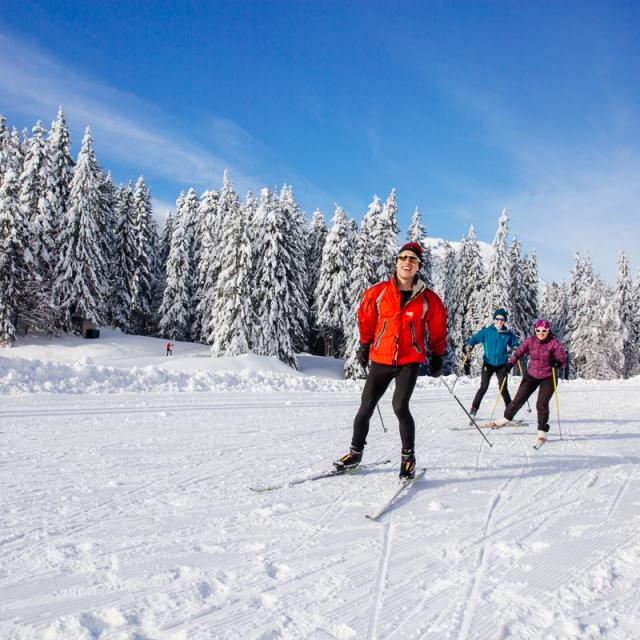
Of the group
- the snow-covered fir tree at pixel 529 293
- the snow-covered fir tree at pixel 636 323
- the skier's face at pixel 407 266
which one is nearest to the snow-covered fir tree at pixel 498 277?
the snow-covered fir tree at pixel 529 293

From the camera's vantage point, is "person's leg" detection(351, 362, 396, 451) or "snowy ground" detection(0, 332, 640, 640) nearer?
"snowy ground" detection(0, 332, 640, 640)

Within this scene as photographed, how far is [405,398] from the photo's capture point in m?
4.70

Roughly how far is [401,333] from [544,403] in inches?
171

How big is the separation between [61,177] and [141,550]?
3966 cm

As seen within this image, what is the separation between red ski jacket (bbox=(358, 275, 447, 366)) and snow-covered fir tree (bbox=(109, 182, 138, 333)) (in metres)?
41.3

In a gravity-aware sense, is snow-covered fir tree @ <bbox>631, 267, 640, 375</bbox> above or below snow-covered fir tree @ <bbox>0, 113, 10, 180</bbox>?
below

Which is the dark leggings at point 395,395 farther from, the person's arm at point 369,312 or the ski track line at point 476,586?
the ski track line at point 476,586

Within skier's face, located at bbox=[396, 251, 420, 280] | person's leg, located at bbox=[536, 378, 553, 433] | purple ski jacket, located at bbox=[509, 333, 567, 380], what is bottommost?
person's leg, located at bbox=[536, 378, 553, 433]

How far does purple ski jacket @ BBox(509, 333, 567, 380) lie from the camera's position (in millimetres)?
7930

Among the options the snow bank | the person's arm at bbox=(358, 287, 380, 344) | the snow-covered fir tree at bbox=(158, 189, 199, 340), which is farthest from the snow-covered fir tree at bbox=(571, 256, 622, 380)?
the person's arm at bbox=(358, 287, 380, 344)

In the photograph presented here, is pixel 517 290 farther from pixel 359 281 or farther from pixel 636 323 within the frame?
pixel 636 323

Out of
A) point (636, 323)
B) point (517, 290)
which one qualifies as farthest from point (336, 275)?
point (636, 323)

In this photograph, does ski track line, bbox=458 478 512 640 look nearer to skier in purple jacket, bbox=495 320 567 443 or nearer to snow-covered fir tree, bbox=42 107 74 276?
skier in purple jacket, bbox=495 320 567 443

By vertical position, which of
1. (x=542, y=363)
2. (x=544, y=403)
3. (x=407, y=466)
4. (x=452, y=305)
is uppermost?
(x=452, y=305)
